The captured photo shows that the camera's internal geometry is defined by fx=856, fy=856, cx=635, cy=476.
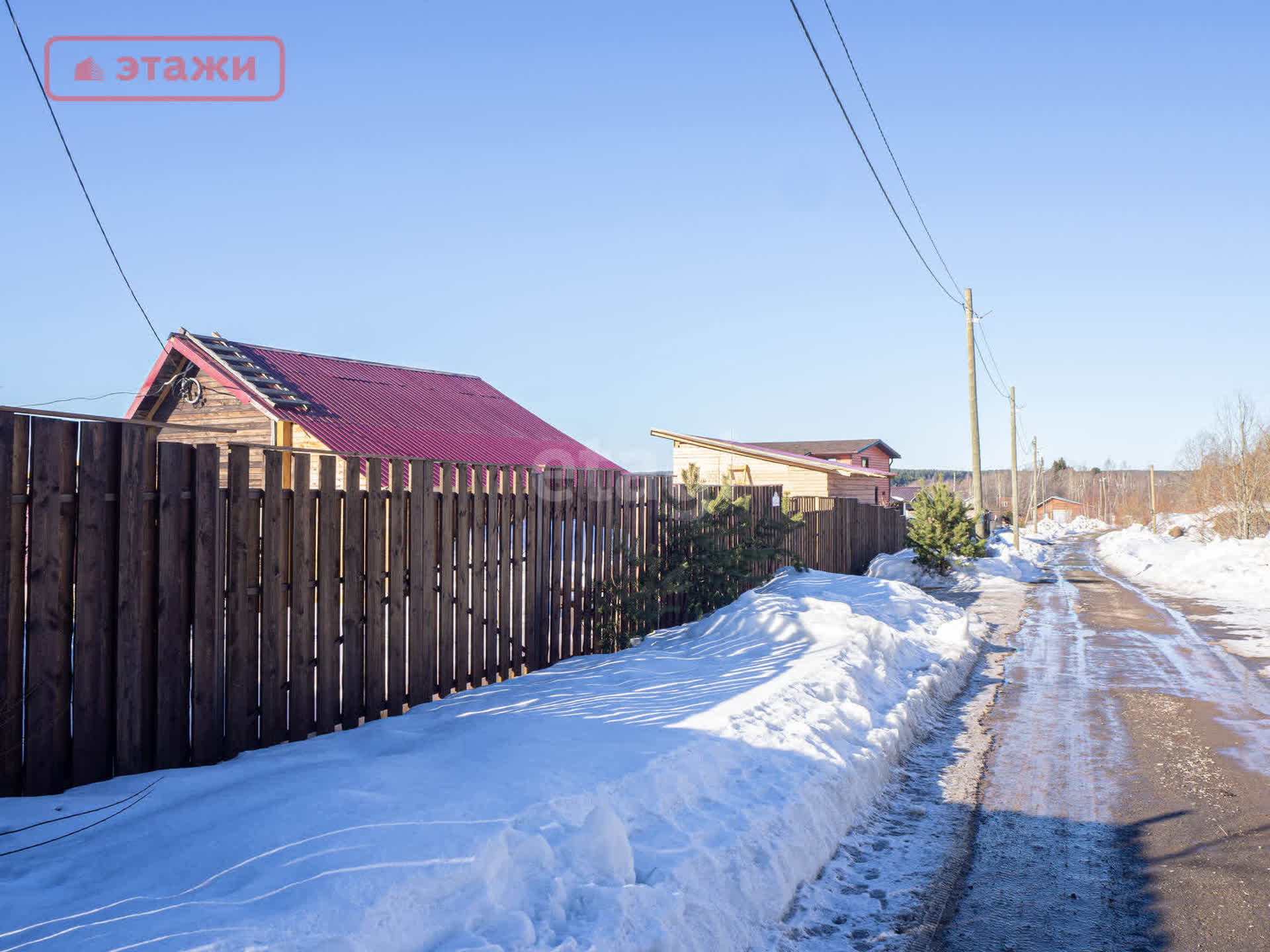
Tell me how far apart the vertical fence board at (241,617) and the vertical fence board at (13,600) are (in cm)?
111

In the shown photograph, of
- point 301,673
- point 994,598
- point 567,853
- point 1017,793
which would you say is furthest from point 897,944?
point 994,598

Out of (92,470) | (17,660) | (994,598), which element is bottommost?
(994,598)

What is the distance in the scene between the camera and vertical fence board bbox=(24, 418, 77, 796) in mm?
4145

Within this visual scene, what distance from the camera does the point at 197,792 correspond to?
416 centimetres

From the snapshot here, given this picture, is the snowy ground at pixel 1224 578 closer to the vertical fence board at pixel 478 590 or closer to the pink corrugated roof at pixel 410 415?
the vertical fence board at pixel 478 590

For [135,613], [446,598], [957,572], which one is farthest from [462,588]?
[957,572]

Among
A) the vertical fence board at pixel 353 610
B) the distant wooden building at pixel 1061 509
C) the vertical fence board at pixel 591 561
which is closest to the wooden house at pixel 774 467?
the vertical fence board at pixel 591 561

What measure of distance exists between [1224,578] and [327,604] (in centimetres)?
2239

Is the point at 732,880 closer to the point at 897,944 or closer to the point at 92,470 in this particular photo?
the point at 897,944

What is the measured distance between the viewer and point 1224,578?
2089cm

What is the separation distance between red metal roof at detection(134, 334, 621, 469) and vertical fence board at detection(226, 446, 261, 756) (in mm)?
11165

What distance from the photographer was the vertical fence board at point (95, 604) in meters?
4.32

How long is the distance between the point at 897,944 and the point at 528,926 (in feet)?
5.43

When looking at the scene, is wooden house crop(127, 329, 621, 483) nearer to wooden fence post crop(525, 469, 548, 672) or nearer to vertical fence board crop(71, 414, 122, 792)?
wooden fence post crop(525, 469, 548, 672)
